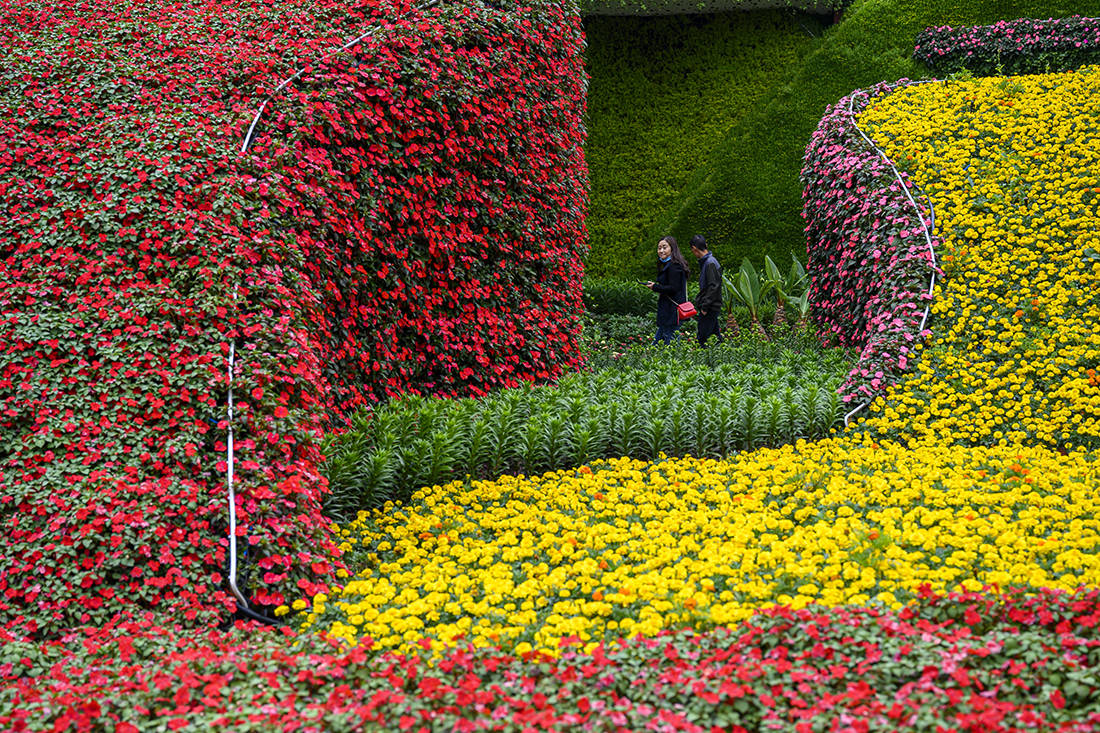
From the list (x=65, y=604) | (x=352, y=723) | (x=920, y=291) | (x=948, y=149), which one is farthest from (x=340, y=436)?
(x=948, y=149)

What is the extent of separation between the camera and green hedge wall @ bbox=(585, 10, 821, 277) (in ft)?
52.9

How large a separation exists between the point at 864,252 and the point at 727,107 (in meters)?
8.88

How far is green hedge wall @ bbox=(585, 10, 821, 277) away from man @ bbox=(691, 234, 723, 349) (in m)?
6.23

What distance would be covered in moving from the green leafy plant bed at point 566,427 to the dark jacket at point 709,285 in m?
2.24

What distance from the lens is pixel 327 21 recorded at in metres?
7.46

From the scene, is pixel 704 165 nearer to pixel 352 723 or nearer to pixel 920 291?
pixel 920 291

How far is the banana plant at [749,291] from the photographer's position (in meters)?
11.4

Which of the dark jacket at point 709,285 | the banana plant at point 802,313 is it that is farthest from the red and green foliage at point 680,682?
the banana plant at point 802,313

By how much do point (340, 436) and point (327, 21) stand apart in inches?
157

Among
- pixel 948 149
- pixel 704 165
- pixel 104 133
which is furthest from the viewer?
pixel 704 165

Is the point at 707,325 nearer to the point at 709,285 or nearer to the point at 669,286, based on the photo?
the point at 709,285

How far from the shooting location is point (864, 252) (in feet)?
27.8

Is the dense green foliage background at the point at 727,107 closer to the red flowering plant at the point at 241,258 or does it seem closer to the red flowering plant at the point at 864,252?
the red flowering plant at the point at 864,252

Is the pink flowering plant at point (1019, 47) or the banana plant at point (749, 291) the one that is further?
the pink flowering plant at point (1019, 47)
